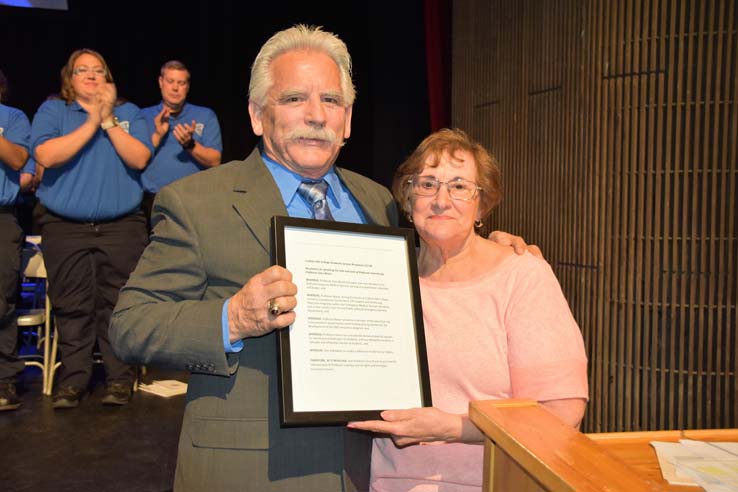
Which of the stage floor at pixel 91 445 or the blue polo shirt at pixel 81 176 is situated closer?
the stage floor at pixel 91 445

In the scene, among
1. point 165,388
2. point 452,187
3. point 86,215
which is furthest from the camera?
point 165,388

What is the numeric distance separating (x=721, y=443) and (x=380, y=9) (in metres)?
7.24

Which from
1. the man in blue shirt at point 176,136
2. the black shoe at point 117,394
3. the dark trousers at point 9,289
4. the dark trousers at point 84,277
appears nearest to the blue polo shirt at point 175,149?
the man in blue shirt at point 176,136

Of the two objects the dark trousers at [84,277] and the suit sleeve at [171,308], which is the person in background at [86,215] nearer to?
the dark trousers at [84,277]

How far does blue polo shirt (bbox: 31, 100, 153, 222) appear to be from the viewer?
424cm

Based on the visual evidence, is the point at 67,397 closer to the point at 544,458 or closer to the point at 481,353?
the point at 481,353

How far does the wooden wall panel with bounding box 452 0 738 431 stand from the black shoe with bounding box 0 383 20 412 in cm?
347

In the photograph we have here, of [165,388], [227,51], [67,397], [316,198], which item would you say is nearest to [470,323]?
[316,198]

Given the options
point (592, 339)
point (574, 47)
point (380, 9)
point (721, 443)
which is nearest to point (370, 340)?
point (721, 443)

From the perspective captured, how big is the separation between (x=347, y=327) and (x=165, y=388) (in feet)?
11.6

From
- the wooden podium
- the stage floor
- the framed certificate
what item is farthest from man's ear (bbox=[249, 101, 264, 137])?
the stage floor

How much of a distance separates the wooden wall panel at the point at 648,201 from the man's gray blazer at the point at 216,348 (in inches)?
109

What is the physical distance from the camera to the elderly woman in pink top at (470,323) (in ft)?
5.70

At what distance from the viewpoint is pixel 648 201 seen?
12.5 feet
